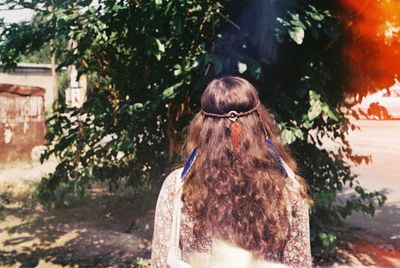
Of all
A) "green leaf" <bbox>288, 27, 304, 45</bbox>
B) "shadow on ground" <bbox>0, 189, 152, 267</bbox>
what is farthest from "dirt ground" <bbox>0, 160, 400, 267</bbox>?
"green leaf" <bbox>288, 27, 304, 45</bbox>

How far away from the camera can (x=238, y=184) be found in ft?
5.94

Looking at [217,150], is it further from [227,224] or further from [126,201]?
[126,201]

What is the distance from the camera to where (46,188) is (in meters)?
5.18

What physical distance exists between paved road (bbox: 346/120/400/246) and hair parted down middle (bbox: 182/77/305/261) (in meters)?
4.84

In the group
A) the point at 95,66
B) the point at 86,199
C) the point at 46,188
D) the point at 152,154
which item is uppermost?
the point at 95,66

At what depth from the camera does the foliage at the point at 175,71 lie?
386 cm

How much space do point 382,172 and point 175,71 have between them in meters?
8.09

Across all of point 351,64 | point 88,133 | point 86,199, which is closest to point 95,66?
point 88,133

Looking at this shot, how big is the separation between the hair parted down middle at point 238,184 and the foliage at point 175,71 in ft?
6.14

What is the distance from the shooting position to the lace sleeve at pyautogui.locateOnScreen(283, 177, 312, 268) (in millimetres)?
1832

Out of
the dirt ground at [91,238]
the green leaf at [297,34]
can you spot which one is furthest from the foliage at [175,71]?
the dirt ground at [91,238]

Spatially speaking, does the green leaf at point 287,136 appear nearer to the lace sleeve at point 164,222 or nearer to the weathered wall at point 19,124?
the lace sleeve at point 164,222

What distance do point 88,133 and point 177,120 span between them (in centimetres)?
92

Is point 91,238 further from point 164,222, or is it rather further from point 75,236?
point 164,222
